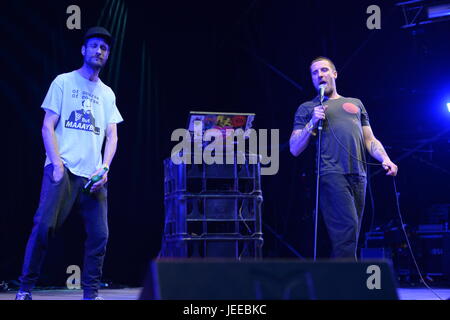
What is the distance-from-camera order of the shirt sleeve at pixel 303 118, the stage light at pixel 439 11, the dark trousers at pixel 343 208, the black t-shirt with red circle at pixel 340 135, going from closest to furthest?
the dark trousers at pixel 343 208 → the black t-shirt with red circle at pixel 340 135 → the shirt sleeve at pixel 303 118 → the stage light at pixel 439 11

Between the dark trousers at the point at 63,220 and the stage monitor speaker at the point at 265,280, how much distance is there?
201 cm

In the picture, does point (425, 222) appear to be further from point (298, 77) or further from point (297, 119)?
point (297, 119)

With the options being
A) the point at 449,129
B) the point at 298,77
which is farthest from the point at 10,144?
the point at 449,129

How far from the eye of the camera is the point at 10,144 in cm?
614

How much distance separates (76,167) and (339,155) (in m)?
1.80

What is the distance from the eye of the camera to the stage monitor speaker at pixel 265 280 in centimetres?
186

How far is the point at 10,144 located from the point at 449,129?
22.2 ft

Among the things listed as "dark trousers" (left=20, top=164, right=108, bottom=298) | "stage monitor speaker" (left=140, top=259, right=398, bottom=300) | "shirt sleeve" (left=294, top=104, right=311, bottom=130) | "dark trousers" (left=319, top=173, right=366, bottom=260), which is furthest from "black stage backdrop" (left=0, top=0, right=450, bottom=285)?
"stage monitor speaker" (left=140, top=259, right=398, bottom=300)

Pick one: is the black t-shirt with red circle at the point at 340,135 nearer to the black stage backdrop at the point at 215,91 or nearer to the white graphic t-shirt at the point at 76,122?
the white graphic t-shirt at the point at 76,122

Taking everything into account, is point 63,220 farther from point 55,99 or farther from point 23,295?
point 55,99

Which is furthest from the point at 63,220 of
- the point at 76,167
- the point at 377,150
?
the point at 377,150

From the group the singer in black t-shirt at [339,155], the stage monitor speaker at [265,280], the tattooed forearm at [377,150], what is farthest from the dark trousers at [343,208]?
the stage monitor speaker at [265,280]

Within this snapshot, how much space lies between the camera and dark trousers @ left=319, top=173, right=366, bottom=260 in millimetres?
4086

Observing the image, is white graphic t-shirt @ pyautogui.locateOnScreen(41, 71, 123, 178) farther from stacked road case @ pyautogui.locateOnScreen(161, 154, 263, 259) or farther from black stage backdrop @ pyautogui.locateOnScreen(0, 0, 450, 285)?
black stage backdrop @ pyautogui.locateOnScreen(0, 0, 450, 285)
